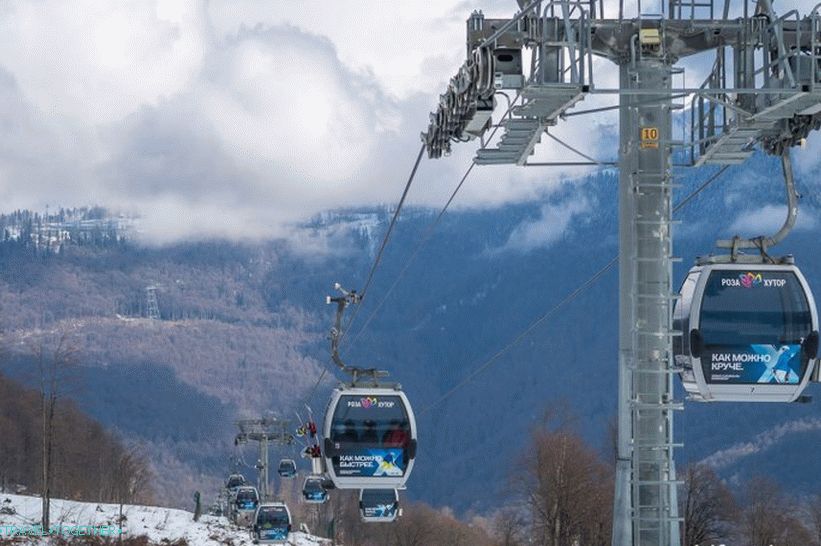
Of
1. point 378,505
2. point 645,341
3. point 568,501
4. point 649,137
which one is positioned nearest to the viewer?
point 645,341

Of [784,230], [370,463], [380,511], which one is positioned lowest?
[380,511]

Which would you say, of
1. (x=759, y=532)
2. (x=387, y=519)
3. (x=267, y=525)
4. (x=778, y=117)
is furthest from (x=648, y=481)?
(x=759, y=532)

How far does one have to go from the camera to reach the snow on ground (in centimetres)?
5667

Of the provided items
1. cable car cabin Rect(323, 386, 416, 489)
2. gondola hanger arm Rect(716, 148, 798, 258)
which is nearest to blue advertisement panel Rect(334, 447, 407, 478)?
cable car cabin Rect(323, 386, 416, 489)

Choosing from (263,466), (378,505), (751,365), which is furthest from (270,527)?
(751,365)

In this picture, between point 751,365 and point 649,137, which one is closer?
point 649,137

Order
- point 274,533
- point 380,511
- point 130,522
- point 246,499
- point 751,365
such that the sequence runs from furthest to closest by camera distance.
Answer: point 246,499, point 274,533, point 130,522, point 380,511, point 751,365

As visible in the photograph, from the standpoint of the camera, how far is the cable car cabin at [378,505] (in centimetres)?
4403

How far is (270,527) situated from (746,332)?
49.0m

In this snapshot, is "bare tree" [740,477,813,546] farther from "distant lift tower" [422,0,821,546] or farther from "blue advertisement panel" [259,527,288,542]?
"distant lift tower" [422,0,821,546]

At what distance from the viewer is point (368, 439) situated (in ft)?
103

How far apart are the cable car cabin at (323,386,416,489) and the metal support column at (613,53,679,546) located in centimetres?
1123

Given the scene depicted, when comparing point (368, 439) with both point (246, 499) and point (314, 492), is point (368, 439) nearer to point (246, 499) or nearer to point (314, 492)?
point (314, 492)

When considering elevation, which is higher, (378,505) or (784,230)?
(784,230)
